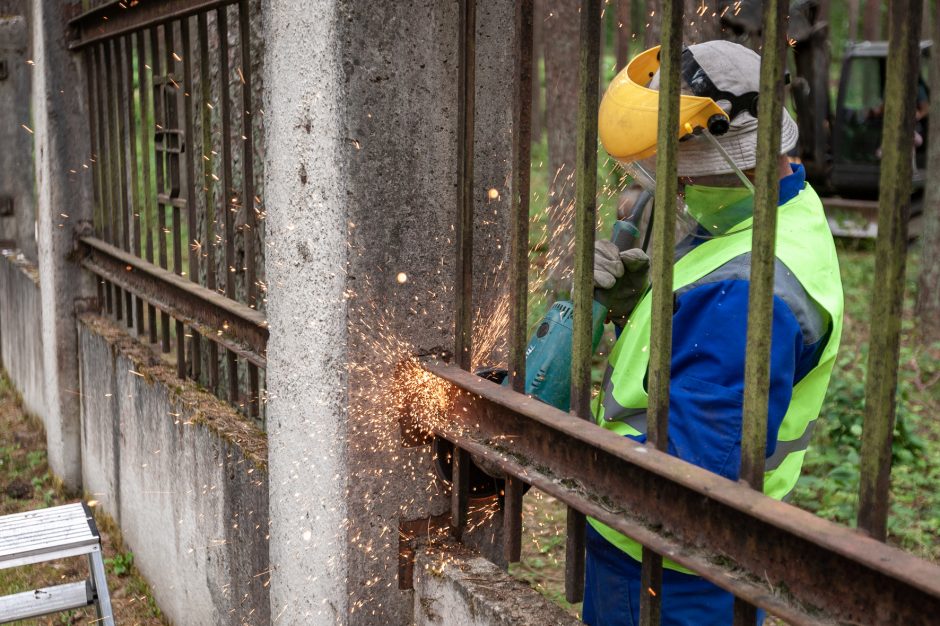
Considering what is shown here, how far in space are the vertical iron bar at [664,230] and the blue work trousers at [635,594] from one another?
0.55 metres

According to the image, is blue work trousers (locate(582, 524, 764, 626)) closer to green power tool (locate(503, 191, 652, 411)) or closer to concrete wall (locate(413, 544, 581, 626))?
concrete wall (locate(413, 544, 581, 626))

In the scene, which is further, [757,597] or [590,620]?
[590,620]

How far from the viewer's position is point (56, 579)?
5.21 m

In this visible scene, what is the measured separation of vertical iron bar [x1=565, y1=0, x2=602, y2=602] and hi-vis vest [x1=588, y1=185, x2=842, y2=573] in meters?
0.19

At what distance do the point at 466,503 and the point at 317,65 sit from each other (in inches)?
46.8

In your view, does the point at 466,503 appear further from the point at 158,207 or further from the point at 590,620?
the point at 158,207

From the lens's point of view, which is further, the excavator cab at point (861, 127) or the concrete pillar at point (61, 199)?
the excavator cab at point (861, 127)

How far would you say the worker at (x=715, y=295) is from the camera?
A: 207 centimetres

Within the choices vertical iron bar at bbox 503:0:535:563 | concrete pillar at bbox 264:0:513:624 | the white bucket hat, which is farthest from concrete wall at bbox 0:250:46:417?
the white bucket hat

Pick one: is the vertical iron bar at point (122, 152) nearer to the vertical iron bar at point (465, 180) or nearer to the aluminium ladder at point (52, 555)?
the aluminium ladder at point (52, 555)

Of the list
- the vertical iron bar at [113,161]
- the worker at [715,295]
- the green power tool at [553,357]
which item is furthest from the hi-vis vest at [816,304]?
the vertical iron bar at [113,161]

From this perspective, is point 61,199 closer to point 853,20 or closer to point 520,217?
point 520,217

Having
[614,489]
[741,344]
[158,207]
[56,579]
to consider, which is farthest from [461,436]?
[56,579]

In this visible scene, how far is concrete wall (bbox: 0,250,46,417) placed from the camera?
750 centimetres
